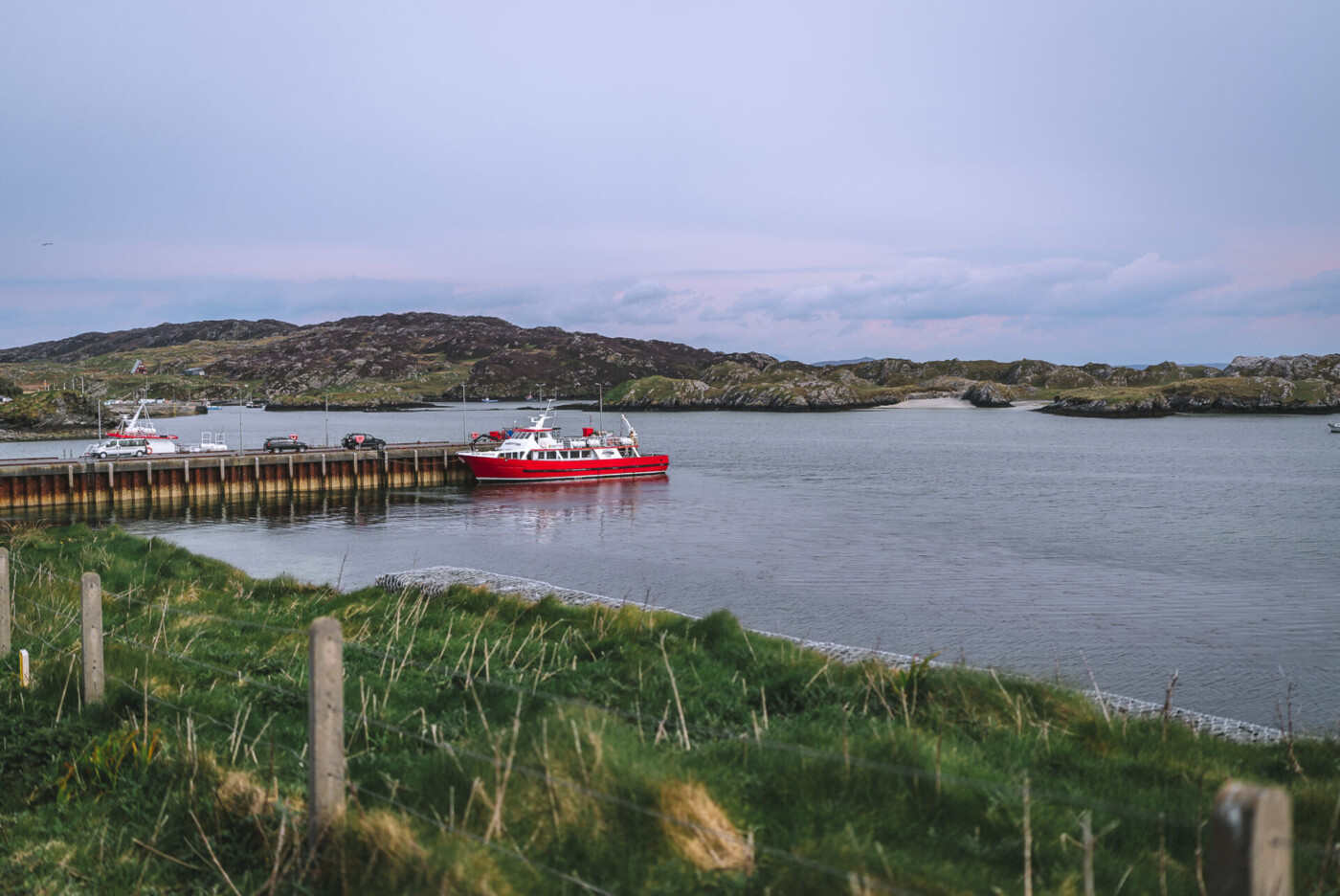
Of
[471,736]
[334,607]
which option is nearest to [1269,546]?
[334,607]

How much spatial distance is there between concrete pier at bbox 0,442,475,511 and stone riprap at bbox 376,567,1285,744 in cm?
3838

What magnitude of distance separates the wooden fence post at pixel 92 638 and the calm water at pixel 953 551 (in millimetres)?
14184

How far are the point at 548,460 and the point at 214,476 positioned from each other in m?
20.3

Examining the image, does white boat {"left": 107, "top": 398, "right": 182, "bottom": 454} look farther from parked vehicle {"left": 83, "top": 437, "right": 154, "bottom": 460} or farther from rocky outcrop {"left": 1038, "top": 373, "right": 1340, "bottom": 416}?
rocky outcrop {"left": 1038, "top": 373, "right": 1340, "bottom": 416}

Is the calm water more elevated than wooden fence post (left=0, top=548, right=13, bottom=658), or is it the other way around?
wooden fence post (left=0, top=548, right=13, bottom=658)

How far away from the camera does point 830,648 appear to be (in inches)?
547

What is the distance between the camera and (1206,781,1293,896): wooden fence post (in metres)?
2.43

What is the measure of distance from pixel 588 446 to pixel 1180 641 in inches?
1879

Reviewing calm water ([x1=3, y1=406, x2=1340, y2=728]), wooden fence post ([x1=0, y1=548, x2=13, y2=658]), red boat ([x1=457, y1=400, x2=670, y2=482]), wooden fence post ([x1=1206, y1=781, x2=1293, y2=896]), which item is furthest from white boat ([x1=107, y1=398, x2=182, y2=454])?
wooden fence post ([x1=1206, y1=781, x2=1293, y2=896])

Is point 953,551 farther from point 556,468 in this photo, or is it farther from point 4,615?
point 556,468

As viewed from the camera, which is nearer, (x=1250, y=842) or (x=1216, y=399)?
(x=1250, y=842)

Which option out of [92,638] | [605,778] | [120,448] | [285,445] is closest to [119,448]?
[120,448]

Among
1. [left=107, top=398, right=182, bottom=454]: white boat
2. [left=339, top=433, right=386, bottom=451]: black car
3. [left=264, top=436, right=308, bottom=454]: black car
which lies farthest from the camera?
[left=339, top=433, right=386, bottom=451]: black car

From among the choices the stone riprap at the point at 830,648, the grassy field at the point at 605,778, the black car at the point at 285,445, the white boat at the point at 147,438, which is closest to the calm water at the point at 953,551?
the stone riprap at the point at 830,648
